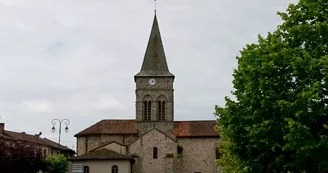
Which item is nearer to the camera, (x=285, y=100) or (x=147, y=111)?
(x=285, y=100)

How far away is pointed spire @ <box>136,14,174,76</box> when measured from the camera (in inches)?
2579

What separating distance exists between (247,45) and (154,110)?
42.2m

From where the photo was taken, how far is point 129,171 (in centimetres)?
5728

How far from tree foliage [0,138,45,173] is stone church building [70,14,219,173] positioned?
17.2 m

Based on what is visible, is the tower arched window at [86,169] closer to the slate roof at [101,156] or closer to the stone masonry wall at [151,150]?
the slate roof at [101,156]

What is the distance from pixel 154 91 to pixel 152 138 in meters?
7.77

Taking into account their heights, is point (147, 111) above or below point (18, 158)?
above

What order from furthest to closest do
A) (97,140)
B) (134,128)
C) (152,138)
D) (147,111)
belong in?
(147,111) → (134,128) → (97,140) → (152,138)

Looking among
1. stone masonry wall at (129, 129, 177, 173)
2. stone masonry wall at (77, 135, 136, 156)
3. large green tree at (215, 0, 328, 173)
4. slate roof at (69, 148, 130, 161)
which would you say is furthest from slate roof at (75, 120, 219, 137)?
large green tree at (215, 0, 328, 173)

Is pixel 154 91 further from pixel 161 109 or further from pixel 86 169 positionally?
pixel 86 169

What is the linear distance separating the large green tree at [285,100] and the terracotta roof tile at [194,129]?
130 ft

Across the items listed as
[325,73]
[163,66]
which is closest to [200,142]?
[163,66]

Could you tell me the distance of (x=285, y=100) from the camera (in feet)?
64.5

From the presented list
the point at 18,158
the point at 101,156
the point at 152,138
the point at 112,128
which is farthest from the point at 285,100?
the point at 112,128
